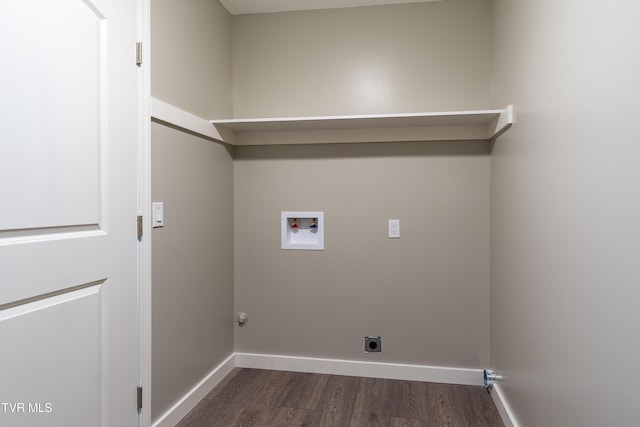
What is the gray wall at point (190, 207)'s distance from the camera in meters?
2.00

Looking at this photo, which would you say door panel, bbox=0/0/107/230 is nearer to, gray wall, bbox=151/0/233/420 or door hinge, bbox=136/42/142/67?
door hinge, bbox=136/42/142/67

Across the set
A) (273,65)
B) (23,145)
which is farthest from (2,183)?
(273,65)

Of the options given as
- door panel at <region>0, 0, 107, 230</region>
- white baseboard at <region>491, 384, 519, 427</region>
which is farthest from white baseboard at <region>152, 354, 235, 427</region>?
white baseboard at <region>491, 384, 519, 427</region>

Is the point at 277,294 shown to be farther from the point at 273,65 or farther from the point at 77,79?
the point at 77,79

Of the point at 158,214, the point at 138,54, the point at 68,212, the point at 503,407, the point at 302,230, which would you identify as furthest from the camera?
the point at 302,230

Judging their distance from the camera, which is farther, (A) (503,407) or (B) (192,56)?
(B) (192,56)

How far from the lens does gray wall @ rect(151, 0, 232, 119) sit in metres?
1.99

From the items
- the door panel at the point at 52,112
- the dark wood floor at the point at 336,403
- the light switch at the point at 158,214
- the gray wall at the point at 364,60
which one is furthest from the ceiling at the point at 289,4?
the dark wood floor at the point at 336,403

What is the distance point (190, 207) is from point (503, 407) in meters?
2.02

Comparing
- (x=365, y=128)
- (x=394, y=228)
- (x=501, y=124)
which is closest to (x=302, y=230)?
(x=394, y=228)

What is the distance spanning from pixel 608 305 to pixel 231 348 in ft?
7.88

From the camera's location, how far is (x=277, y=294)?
2.89 m

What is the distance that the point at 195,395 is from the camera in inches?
92.6

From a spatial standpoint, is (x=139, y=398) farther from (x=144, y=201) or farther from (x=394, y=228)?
(x=394, y=228)
